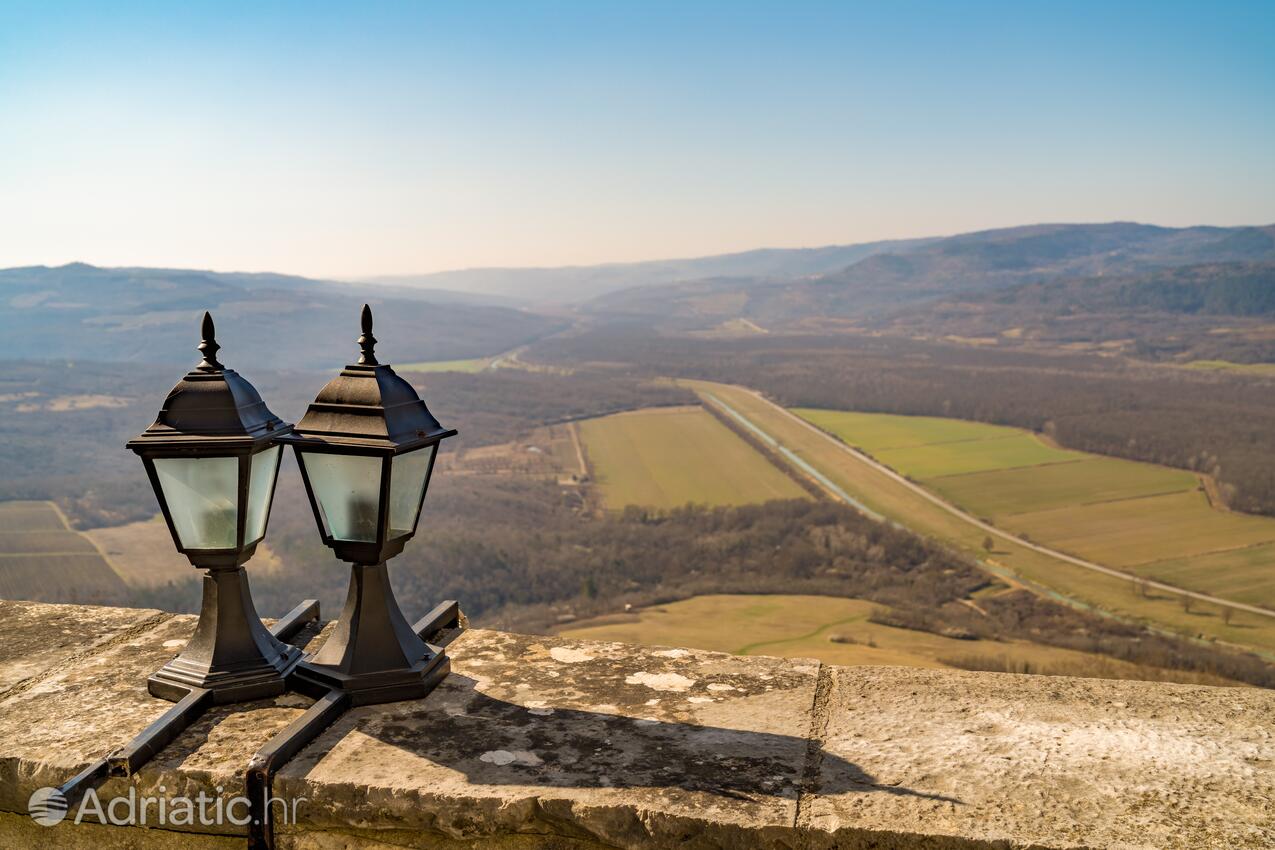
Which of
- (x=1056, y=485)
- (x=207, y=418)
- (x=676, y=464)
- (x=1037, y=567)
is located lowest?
(x=1037, y=567)

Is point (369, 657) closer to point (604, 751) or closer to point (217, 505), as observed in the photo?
point (217, 505)

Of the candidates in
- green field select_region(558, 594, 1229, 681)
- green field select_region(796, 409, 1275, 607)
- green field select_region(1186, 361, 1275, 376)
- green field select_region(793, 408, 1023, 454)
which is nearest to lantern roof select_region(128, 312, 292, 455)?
green field select_region(558, 594, 1229, 681)

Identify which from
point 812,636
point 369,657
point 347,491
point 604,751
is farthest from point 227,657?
point 812,636

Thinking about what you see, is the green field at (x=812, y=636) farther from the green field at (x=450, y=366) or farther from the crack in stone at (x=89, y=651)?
the green field at (x=450, y=366)

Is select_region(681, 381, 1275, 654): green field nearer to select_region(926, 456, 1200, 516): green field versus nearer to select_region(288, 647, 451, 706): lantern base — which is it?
select_region(926, 456, 1200, 516): green field

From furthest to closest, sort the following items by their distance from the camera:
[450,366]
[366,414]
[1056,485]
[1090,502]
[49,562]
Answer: [450,366], [1056,485], [1090,502], [49,562], [366,414]

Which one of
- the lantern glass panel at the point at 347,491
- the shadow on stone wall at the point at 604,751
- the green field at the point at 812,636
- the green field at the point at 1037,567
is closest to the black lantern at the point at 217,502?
the lantern glass panel at the point at 347,491
